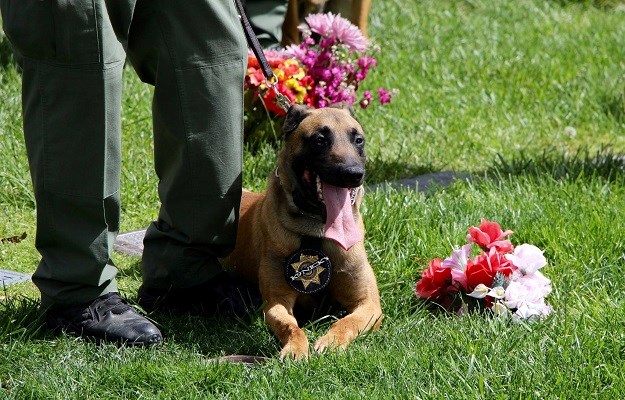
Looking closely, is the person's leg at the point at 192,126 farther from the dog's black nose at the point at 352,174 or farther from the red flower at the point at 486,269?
the red flower at the point at 486,269

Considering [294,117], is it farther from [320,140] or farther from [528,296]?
[528,296]

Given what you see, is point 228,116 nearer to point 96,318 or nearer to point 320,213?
point 320,213

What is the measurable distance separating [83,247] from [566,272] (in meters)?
1.97

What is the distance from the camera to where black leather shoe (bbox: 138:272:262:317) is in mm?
3988

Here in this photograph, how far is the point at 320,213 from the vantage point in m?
Answer: 3.84

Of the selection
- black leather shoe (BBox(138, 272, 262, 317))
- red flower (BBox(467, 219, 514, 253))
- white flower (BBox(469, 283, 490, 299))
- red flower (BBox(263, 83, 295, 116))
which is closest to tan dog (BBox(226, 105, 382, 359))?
black leather shoe (BBox(138, 272, 262, 317))

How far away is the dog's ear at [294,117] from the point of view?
12.8 ft

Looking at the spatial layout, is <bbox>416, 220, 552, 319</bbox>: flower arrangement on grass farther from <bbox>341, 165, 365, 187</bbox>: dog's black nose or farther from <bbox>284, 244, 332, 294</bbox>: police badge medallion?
<bbox>341, 165, 365, 187</bbox>: dog's black nose

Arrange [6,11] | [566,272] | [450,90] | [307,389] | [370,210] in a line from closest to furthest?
1. [307,389]
2. [6,11]
3. [566,272]
4. [370,210]
5. [450,90]

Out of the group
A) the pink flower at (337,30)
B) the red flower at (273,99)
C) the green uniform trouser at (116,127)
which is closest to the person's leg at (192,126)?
the green uniform trouser at (116,127)

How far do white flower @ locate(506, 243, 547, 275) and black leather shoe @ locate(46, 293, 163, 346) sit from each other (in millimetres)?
1376

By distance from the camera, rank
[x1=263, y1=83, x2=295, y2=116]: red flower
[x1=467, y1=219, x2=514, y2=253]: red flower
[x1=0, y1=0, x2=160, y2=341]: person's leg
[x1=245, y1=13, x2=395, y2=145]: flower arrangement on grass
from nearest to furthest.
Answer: [x1=0, y1=0, x2=160, y2=341]: person's leg → [x1=467, y1=219, x2=514, y2=253]: red flower → [x1=263, y1=83, x2=295, y2=116]: red flower → [x1=245, y1=13, x2=395, y2=145]: flower arrangement on grass

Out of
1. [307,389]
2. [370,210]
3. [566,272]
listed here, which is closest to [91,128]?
[307,389]

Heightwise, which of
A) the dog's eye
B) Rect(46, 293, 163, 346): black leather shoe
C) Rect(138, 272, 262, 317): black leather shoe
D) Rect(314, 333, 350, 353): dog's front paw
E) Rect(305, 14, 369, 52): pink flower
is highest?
the dog's eye
